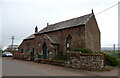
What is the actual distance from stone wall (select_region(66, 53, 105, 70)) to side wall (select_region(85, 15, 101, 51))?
8.91 m

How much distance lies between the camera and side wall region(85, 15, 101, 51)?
25.8m

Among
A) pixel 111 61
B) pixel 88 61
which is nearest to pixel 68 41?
pixel 111 61

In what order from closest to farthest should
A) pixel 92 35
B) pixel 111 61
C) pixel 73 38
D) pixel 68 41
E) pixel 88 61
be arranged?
1. pixel 88 61
2. pixel 111 61
3. pixel 73 38
4. pixel 92 35
5. pixel 68 41

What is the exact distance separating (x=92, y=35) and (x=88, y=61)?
11.9 meters

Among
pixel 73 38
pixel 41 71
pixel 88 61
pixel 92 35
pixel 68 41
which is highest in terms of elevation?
pixel 92 35

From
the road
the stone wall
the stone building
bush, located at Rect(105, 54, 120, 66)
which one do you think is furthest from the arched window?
the road

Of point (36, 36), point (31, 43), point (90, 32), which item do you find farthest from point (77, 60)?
point (31, 43)

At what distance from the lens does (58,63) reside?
62.9 ft

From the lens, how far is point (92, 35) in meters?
27.0

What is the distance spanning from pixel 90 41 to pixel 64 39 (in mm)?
5117

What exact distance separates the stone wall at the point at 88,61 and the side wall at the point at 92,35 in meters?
8.91

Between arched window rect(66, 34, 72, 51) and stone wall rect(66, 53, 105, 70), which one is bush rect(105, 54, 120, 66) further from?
arched window rect(66, 34, 72, 51)

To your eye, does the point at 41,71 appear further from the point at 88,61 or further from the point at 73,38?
the point at 73,38

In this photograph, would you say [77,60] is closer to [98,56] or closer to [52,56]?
[98,56]
